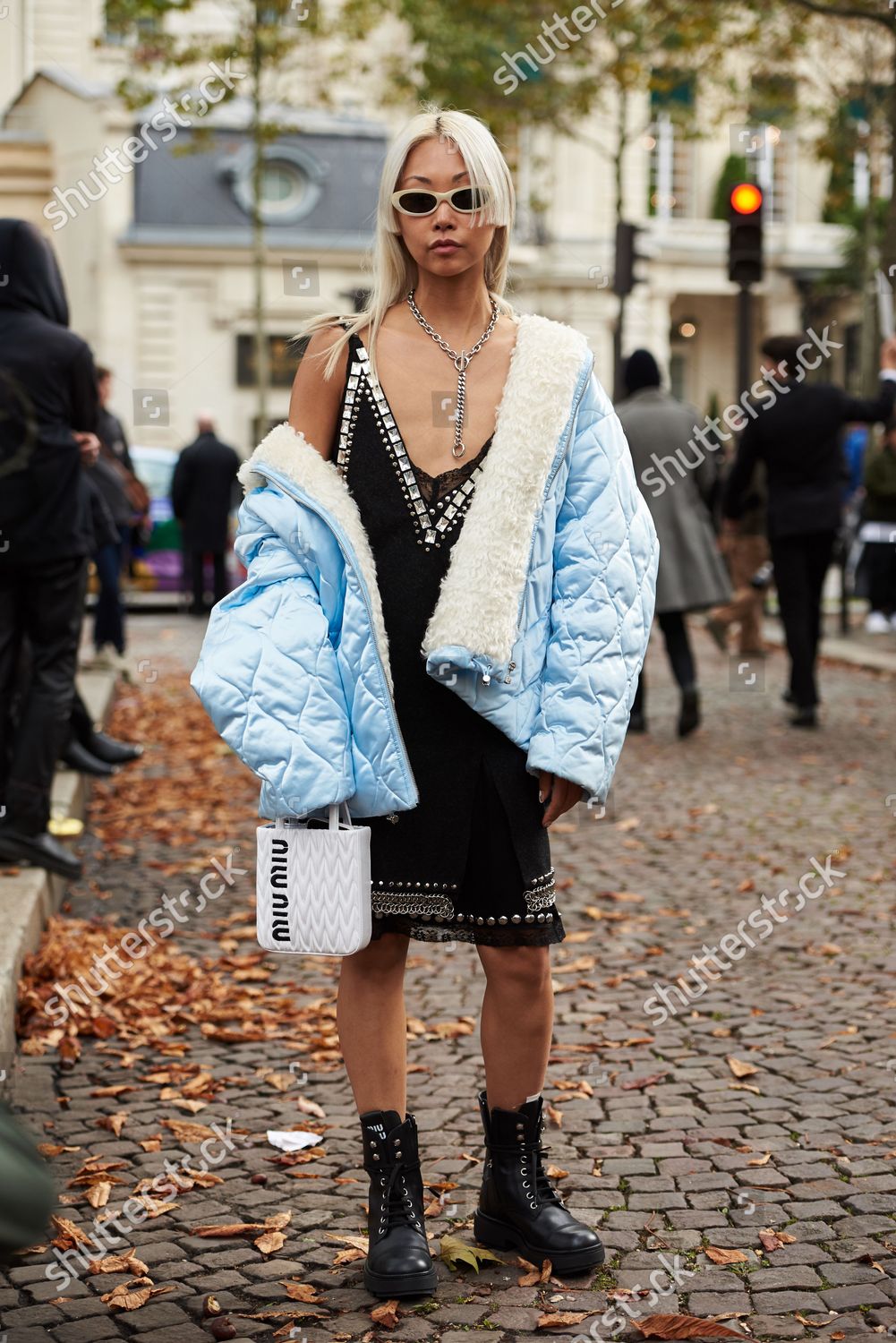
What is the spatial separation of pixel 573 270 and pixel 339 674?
3674 centimetres

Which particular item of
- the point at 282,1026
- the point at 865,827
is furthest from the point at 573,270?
the point at 282,1026

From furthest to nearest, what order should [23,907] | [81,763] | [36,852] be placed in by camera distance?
[81,763] < [36,852] < [23,907]

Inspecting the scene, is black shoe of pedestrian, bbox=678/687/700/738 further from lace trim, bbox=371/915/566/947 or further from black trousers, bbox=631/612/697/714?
lace trim, bbox=371/915/566/947

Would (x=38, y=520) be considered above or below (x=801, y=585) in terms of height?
above

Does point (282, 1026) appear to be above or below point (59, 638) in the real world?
below

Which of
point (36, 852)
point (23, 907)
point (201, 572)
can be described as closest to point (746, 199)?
point (201, 572)

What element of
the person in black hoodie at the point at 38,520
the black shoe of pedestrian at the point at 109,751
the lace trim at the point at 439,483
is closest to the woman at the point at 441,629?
the lace trim at the point at 439,483

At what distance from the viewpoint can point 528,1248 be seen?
3.34m

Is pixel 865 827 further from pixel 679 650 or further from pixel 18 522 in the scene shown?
pixel 18 522

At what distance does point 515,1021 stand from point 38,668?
10.7 ft

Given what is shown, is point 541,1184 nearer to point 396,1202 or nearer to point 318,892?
point 396,1202

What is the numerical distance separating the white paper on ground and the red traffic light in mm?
11939

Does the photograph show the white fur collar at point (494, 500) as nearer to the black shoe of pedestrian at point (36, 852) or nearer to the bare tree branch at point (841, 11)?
the black shoe of pedestrian at point (36, 852)

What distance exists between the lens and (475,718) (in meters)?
3.23
